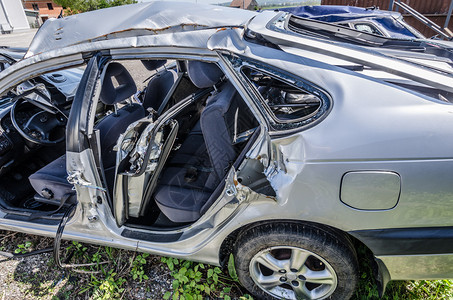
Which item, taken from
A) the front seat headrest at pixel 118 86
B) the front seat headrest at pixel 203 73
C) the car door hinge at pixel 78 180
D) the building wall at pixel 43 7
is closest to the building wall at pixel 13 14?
the building wall at pixel 43 7

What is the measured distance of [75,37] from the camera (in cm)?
160

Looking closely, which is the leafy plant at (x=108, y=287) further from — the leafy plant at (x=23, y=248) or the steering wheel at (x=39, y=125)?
the steering wheel at (x=39, y=125)

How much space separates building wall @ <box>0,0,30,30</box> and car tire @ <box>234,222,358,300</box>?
1230 inches

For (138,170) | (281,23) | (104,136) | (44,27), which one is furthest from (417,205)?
(44,27)

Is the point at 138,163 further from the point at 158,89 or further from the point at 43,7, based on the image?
the point at 43,7

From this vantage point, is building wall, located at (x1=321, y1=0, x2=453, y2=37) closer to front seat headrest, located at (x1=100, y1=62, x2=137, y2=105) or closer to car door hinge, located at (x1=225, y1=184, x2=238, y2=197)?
front seat headrest, located at (x1=100, y1=62, x2=137, y2=105)

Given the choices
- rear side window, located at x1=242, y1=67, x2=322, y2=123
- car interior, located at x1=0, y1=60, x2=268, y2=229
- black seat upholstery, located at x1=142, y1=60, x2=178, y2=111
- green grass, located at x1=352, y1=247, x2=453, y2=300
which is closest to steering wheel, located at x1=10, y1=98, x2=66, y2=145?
car interior, located at x1=0, y1=60, x2=268, y2=229

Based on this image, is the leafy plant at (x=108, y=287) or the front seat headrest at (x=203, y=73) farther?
the leafy plant at (x=108, y=287)

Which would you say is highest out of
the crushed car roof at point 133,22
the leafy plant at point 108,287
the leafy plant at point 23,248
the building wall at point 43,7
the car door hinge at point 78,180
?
the crushed car roof at point 133,22

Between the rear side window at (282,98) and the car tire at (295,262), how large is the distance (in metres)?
0.54

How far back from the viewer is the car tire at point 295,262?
1364 mm

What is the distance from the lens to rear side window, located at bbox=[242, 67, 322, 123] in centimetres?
131

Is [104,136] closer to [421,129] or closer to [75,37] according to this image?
[75,37]

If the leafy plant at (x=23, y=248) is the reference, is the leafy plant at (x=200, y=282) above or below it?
above
